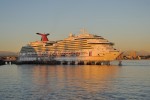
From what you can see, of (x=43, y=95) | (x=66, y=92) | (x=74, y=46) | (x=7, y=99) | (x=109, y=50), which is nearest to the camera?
(x=7, y=99)

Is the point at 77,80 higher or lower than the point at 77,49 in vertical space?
lower

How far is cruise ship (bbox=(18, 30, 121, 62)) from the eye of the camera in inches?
5217

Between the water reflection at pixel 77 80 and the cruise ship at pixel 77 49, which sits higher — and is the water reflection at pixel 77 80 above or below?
below

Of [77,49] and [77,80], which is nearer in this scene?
[77,80]

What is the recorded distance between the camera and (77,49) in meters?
140

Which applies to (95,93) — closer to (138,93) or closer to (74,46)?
(138,93)

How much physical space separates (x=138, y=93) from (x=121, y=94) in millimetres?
2022

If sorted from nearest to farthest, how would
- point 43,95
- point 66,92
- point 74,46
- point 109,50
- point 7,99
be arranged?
1. point 7,99
2. point 43,95
3. point 66,92
4. point 109,50
5. point 74,46

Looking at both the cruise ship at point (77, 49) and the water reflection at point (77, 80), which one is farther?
the cruise ship at point (77, 49)

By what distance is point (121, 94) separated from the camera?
3709cm

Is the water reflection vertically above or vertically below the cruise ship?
below

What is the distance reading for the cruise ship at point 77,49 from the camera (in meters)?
133

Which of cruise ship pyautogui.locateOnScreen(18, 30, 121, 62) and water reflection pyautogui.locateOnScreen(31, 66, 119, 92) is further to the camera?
cruise ship pyautogui.locateOnScreen(18, 30, 121, 62)

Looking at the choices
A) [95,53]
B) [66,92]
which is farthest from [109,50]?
A: [66,92]
